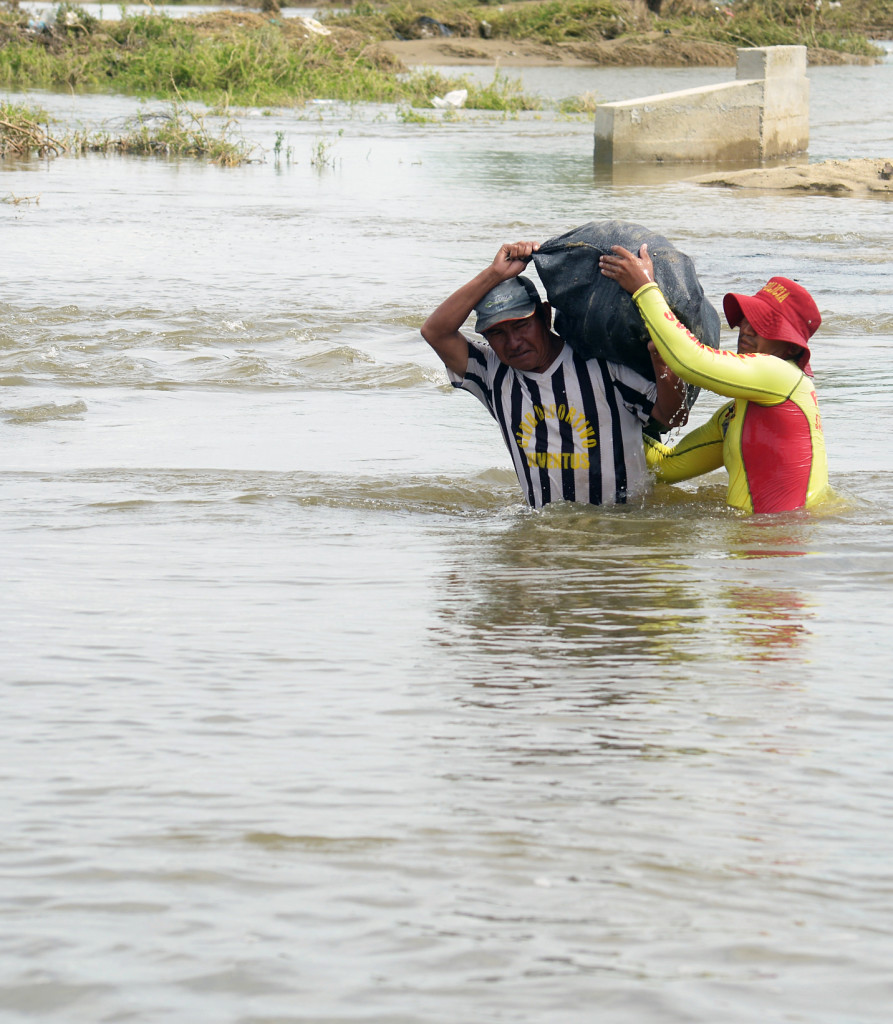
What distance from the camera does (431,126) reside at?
27781mm

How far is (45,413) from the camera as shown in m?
7.61

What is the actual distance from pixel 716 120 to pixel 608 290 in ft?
63.1

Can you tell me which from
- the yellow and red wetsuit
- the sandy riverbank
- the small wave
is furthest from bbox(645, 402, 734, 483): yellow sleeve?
the sandy riverbank

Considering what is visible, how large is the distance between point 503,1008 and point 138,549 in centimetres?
311

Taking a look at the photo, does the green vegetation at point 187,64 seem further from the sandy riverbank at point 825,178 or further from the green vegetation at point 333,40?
the sandy riverbank at point 825,178

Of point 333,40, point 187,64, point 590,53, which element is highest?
point 590,53

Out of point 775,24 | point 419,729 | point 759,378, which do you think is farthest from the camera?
point 775,24

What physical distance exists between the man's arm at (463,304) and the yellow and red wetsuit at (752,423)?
45cm

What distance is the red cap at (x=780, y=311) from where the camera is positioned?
459 cm

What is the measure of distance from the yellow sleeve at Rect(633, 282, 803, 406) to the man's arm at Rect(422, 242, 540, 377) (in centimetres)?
44

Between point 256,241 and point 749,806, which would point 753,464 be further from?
point 256,241

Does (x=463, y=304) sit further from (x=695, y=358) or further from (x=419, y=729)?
(x=419, y=729)

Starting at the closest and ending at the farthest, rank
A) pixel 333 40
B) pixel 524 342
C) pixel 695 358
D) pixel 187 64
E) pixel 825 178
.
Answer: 1. pixel 695 358
2. pixel 524 342
3. pixel 825 178
4. pixel 187 64
5. pixel 333 40

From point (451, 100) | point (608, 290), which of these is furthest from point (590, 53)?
point (608, 290)
